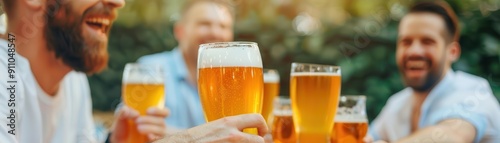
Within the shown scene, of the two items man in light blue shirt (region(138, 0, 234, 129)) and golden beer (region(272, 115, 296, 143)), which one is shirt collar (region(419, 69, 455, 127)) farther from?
man in light blue shirt (region(138, 0, 234, 129))

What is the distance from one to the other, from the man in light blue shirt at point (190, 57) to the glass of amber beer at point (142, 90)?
358 millimetres

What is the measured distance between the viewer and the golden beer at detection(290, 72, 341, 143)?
78cm

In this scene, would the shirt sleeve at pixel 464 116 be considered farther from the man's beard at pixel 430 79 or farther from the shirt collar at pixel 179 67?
the shirt collar at pixel 179 67

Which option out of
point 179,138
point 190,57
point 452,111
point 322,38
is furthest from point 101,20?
point 322,38

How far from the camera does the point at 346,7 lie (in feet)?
6.31

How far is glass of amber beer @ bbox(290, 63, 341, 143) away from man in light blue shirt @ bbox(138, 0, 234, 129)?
0.58m

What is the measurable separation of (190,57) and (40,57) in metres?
0.87

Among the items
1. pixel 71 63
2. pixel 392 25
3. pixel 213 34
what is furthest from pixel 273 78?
pixel 392 25

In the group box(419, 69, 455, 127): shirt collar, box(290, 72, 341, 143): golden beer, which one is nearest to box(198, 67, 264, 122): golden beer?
box(290, 72, 341, 143): golden beer

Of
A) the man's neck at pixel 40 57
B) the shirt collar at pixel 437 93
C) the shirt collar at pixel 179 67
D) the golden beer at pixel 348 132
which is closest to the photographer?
the man's neck at pixel 40 57

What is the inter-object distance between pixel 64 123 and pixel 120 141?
10 centimetres

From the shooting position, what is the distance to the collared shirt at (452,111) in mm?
1012

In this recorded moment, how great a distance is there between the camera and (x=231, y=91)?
2.12 feet


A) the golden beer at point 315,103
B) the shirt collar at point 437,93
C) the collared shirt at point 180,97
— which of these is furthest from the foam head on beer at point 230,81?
the collared shirt at point 180,97
